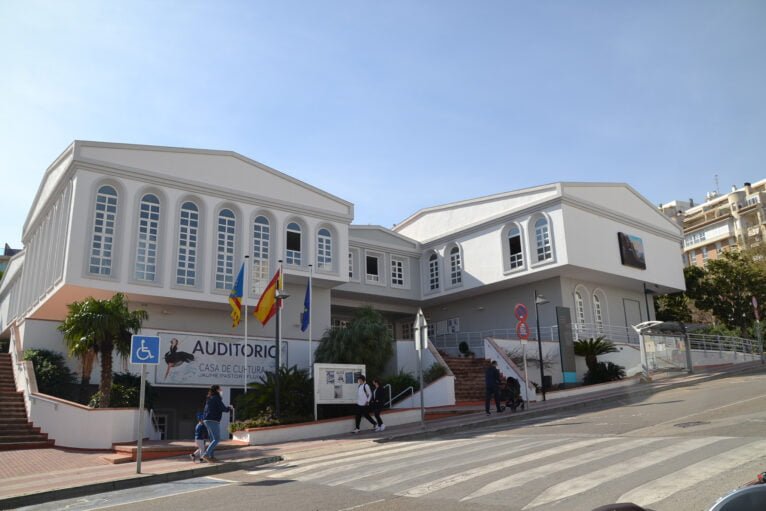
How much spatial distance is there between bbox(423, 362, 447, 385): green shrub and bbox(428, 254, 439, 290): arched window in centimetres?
1279

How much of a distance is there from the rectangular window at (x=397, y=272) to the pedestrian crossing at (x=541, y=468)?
23.4 meters

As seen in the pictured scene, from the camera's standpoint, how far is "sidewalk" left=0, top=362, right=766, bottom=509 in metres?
10.2

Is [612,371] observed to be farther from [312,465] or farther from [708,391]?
[312,465]

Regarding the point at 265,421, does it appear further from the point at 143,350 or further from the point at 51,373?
the point at 51,373

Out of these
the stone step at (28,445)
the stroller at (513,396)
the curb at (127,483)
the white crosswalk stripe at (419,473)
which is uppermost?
the stroller at (513,396)

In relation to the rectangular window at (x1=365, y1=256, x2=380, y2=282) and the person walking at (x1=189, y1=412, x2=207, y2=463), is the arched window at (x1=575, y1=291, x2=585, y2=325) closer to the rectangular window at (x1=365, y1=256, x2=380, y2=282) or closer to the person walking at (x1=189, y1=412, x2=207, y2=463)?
the rectangular window at (x1=365, y1=256, x2=380, y2=282)

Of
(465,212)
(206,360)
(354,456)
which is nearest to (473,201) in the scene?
(465,212)

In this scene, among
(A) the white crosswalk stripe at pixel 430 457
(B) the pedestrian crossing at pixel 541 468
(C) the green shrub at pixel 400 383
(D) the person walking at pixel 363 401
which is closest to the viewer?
(B) the pedestrian crossing at pixel 541 468

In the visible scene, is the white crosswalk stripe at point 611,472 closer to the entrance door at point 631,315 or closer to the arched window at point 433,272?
the entrance door at point 631,315

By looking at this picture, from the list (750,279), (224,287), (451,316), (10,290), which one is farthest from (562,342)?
(10,290)

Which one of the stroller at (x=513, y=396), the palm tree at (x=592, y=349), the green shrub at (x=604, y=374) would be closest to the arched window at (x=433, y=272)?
the palm tree at (x=592, y=349)

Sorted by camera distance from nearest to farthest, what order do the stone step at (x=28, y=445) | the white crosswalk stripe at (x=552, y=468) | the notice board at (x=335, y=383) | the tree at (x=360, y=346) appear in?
the white crosswalk stripe at (x=552, y=468), the stone step at (x=28, y=445), the notice board at (x=335, y=383), the tree at (x=360, y=346)

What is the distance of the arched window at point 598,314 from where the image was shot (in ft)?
109

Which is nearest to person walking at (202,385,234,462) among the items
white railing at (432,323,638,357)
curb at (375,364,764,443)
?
curb at (375,364,764,443)
